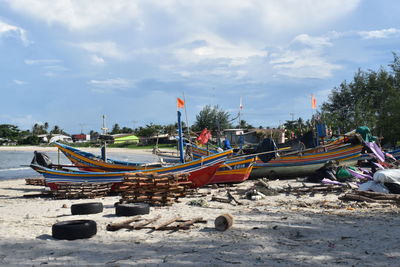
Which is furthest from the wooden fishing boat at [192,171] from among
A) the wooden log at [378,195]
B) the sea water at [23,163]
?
the wooden log at [378,195]

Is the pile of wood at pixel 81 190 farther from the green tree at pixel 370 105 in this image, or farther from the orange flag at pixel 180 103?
the green tree at pixel 370 105

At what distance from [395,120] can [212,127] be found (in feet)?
131

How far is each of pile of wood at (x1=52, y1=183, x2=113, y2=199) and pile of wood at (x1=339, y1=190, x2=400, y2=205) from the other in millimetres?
9294

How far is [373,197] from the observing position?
38.9 feet

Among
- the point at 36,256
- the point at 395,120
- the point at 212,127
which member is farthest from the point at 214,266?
the point at 212,127

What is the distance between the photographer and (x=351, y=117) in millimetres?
45500

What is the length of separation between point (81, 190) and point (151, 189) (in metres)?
4.44

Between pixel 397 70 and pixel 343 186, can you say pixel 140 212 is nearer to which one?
pixel 343 186

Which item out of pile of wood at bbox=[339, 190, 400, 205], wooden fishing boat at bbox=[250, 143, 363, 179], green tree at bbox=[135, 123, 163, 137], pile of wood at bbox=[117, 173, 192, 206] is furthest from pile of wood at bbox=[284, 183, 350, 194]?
green tree at bbox=[135, 123, 163, 137]

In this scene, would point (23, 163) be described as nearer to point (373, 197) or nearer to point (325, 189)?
point (325, 189)

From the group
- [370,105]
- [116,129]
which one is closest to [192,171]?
[370,105]

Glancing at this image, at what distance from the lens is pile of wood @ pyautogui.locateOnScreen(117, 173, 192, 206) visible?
12.4 meters

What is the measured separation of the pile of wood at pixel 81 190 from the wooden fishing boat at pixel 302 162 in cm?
876

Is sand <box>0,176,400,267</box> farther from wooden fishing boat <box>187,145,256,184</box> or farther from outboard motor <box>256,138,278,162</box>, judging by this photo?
outboard motor <box>256,138,278,162</box>
